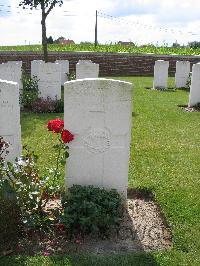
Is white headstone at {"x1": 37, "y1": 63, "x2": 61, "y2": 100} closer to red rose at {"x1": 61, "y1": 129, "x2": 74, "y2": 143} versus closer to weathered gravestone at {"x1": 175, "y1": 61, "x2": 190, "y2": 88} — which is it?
red rose at {"x1": 61, "y1": 129, "x2": 74, "y2": 143}

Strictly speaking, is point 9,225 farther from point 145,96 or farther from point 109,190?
point 145,96

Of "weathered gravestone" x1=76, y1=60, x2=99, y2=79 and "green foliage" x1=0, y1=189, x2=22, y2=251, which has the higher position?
"weathered gravestone" x1=76, y1=60, x2=99, y2=79

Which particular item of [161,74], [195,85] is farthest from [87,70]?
[161,74]

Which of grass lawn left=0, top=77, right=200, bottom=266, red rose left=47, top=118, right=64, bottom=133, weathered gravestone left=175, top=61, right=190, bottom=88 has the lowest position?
grass lawn left=0, top=77, right=200, bottom=266

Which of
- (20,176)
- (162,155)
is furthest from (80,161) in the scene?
(162,155)

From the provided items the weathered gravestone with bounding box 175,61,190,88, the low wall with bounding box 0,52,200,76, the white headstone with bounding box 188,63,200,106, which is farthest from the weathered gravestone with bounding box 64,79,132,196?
the low wall with bounding box 0,52,200,76

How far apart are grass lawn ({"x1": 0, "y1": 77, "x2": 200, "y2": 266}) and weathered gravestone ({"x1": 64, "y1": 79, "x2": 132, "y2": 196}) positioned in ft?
2.97

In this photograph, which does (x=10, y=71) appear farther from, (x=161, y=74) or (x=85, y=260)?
(x=85, y=260)

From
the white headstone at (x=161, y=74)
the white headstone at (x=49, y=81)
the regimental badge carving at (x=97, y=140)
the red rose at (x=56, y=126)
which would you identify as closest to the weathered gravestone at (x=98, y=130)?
the regimental badge carving at (x=97, y=140)

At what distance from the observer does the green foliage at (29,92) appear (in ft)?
39.4

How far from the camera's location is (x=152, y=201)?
571 cm

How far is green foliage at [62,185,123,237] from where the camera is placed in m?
4.45

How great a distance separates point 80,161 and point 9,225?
3.65ft

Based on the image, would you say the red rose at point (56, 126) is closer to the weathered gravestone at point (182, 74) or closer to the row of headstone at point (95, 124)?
the row of headstone at point (95, 124)
